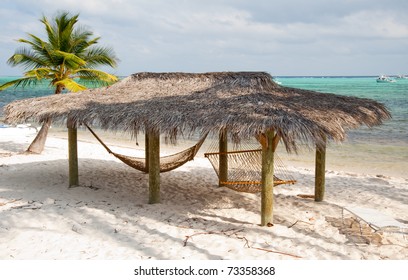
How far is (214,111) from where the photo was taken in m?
4.33

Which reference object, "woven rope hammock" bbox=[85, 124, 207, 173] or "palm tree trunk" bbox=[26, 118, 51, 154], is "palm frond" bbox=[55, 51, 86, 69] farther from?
"woven rope hammock" bbox=[85, 124, 207, 173]

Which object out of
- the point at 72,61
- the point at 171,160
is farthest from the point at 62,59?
the point at 171,160

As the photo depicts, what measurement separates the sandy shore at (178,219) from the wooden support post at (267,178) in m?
0.14

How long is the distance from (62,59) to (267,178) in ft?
17.9

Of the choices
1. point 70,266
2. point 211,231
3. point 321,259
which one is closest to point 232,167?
point 211,231

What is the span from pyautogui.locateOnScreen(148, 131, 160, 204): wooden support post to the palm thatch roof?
0.72 feet

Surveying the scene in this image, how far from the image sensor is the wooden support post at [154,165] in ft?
15.5

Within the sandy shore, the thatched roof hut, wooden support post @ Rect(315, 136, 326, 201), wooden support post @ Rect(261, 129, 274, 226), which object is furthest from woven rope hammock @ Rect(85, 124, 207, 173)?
wooden support post @ Rect(315, 136, 326, 201)

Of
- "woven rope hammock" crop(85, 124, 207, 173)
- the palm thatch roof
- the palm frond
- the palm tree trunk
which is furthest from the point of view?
the palm tree trunk

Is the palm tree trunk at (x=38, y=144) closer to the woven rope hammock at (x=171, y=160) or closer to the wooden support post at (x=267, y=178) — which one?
the woven rope hammock at (x=171, y=160)

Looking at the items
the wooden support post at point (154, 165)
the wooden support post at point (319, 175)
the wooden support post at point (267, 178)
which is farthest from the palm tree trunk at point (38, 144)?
the wooden support post at point (267, 178)

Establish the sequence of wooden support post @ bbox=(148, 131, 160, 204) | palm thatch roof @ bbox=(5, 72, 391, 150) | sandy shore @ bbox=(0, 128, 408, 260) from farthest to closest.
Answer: wooden support post @ bbox=(148, 131, 160, 204), palm thatch roof @ bbox=(5, 72, 391, 150), sandy shore @ bbox=(0, 128, 408, 260)

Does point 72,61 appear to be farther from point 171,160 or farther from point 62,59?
point 171,160

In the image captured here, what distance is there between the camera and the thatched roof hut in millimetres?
3971
